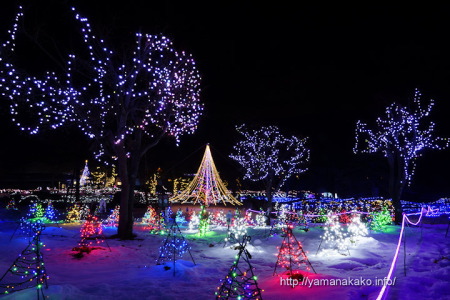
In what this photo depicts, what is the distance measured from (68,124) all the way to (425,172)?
1093 inches

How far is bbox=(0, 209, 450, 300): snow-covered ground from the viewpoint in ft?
18.8

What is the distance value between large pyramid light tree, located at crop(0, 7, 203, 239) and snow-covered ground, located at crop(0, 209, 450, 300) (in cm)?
298

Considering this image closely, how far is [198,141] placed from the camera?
113 ft

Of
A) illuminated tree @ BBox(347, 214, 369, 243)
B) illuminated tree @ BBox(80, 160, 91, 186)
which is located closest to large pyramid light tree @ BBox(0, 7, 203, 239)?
illuminated tree @ BBox(347, 214, 369, 243)

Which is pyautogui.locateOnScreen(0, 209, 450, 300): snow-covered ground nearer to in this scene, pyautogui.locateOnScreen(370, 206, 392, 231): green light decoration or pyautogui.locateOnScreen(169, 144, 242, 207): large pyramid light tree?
pyautogui.locateOnScreen(370, 206, 392, 231): green light decoration

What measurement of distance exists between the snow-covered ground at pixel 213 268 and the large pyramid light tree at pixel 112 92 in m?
2.98

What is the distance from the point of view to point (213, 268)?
834cm

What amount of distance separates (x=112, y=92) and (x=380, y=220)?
12886 millimetres

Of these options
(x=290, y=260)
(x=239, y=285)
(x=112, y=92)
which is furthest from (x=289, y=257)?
(x=112, y=92)

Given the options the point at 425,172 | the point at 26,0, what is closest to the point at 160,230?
the point at 26,0

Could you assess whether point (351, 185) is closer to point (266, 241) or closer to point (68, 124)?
point (266, 241)

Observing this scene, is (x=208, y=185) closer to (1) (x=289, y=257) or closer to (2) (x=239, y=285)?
(1) (x=289, y=257)

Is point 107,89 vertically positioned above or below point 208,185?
above

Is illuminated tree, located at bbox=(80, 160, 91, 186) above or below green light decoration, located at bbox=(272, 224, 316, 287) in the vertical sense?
above
